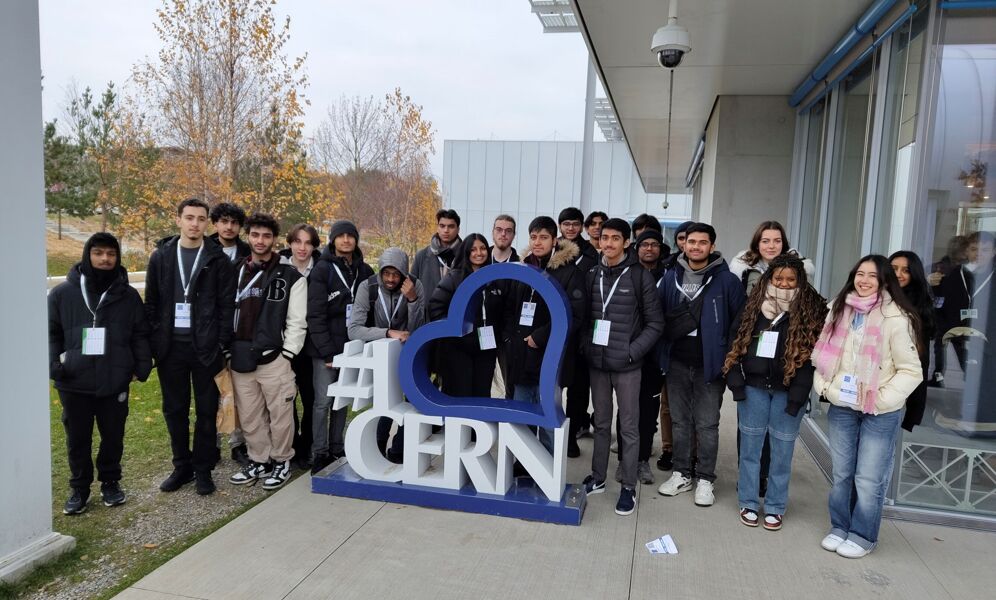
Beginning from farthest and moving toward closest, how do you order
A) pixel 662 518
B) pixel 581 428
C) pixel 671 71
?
pixel 671 71
pixel 581 428
pixel 662 518

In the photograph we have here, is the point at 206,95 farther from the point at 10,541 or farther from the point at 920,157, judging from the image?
the point at 920,157

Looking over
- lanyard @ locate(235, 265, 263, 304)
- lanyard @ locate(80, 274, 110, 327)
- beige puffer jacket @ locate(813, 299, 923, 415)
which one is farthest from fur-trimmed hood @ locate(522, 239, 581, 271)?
lanyard @ locate(80, 274, 110, 327)

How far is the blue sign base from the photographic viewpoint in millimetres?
3811

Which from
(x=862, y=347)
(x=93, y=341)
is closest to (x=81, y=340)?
(x=93, y=341)

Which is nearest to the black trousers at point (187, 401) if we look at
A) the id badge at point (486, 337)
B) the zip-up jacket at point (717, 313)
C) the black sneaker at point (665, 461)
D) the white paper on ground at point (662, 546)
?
the id badge at point (486, 337)

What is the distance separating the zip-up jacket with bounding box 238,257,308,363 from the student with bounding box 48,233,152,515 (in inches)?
27.1

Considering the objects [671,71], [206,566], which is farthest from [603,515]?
[671,71]

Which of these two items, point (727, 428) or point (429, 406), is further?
point (727, 428)

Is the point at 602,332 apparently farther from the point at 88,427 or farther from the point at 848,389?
the point at 88,427

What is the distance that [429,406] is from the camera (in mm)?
4055

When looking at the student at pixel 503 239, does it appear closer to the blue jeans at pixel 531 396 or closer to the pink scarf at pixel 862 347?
the blue jeans at pixel 531 396

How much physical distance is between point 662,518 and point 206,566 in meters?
2.65

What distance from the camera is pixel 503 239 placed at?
4.91 metres

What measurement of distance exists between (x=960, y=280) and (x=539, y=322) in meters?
2.78
